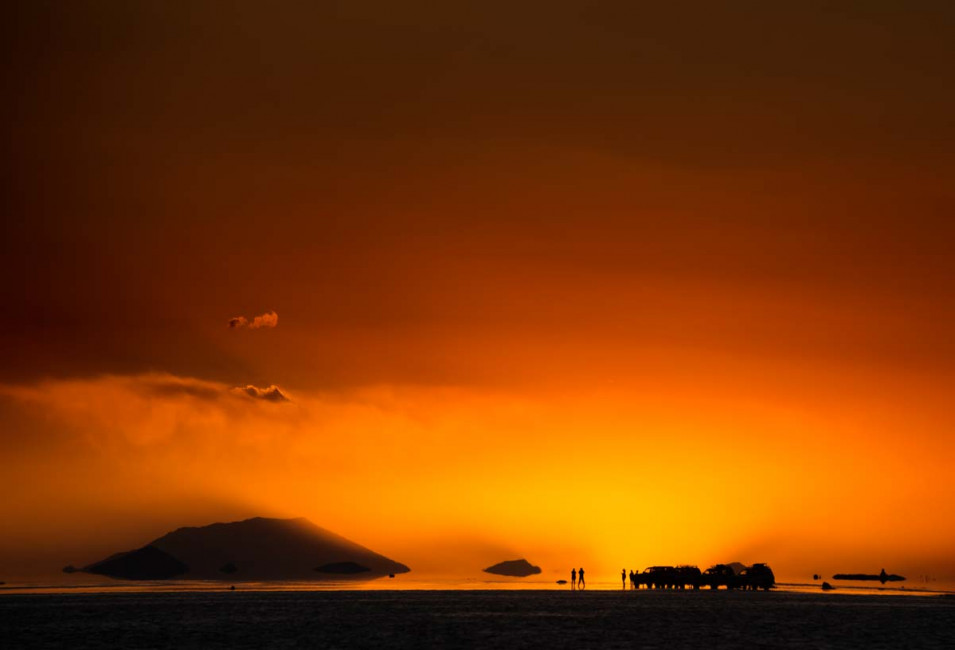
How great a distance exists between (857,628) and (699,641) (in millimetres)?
29170

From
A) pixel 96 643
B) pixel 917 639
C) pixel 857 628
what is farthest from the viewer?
pixel 857 628

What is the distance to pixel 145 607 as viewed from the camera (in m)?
190

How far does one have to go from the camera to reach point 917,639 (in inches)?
4786

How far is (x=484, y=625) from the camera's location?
141125mm

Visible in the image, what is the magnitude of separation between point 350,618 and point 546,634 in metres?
39.6

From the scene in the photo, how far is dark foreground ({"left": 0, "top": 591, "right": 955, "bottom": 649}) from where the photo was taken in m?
116

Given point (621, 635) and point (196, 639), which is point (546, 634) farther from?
point (196, 639)

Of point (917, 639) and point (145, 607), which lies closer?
point (917, 639)

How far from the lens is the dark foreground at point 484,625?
116m

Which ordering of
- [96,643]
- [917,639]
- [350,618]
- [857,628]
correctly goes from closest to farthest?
[96,643]
[917,639]
[857,628]
[350,618]

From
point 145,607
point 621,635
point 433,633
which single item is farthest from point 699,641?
point 145,607

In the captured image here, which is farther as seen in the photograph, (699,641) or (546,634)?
(546,634)

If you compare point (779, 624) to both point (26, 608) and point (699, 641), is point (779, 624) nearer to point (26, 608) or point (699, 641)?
point (699, 641)

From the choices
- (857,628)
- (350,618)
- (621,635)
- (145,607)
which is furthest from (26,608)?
(857,628)
